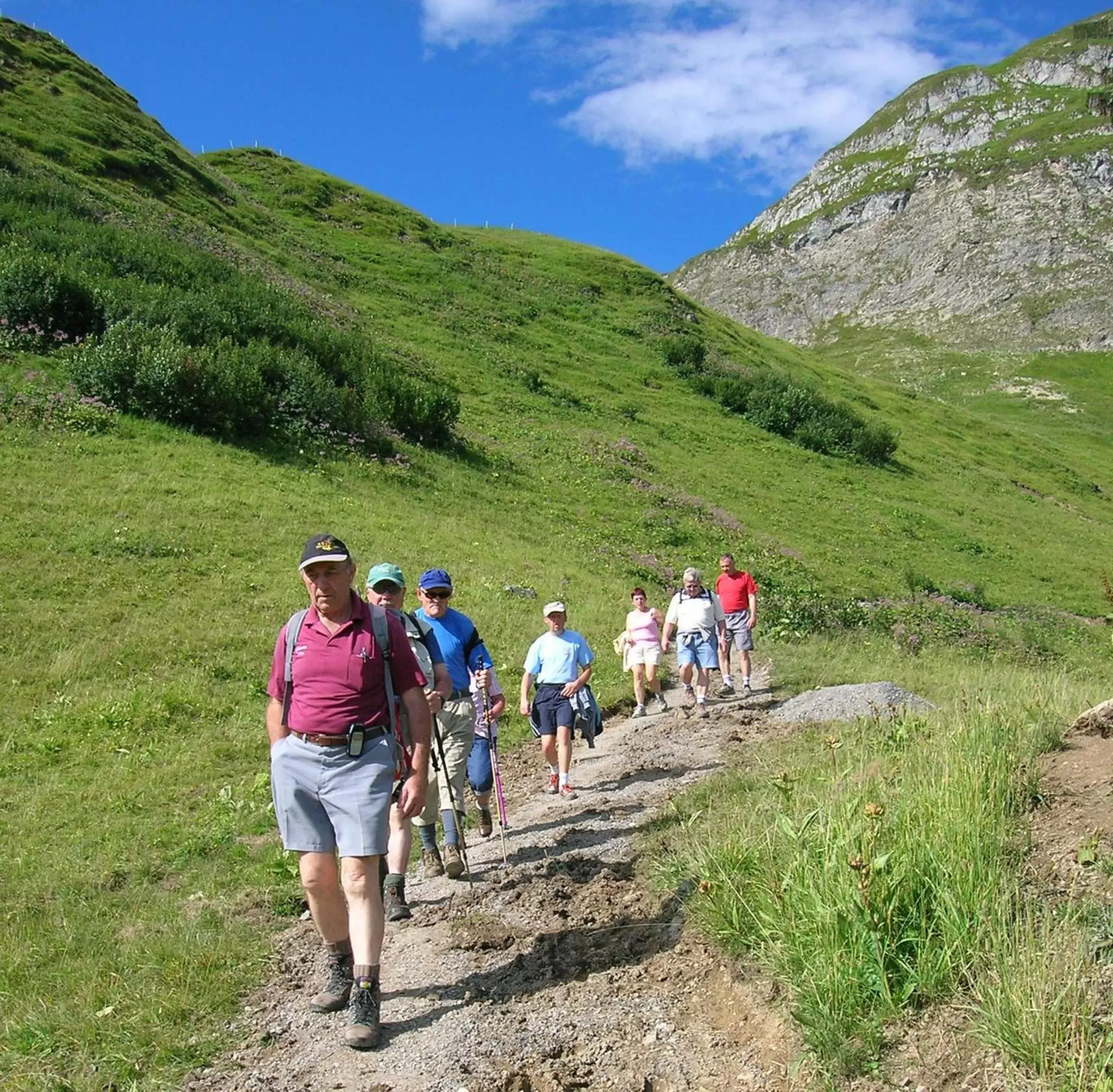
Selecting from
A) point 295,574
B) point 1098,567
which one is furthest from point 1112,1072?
point 1098,567

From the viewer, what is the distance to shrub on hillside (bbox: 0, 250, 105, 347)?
21.8 metres

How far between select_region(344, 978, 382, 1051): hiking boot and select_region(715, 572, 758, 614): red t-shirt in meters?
9.79

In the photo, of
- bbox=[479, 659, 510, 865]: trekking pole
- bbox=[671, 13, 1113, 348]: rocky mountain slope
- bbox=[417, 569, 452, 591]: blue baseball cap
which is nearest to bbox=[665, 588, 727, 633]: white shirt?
bbox=[479, 659, 510, 865]: trekking pole

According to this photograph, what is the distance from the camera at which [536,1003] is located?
4.56 m

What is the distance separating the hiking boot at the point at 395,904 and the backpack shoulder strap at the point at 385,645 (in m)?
1.95

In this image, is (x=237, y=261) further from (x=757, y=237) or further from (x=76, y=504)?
(x=757, y=237)

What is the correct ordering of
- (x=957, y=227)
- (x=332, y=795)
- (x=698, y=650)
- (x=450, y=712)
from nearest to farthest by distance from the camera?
1. (x=332, y=795)
2. (x=450, y=712)
3. (x=698, y=650)
4. (x=957, y=227)

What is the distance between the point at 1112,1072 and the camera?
3.00 meters

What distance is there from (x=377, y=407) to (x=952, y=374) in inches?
3157

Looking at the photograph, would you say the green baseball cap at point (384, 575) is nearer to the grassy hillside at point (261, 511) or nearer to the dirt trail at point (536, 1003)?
the dirt trail at point (536, 1003)

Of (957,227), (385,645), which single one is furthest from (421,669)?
(957,227)

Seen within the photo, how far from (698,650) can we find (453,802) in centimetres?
575

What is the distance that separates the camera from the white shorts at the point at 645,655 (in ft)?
40.7

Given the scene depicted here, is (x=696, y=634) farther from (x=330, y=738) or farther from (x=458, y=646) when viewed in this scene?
(x=330, y=738)
